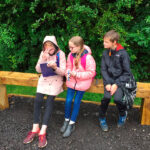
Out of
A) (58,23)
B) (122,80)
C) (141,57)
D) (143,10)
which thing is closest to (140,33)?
(143,10)

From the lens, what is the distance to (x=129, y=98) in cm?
285

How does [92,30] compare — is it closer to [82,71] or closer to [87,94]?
[82,71]

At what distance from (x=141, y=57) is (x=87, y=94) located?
5.47 ft

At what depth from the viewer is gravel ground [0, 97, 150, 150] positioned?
111 inches

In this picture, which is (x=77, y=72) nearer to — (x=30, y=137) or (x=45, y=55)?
(x=45, y=55)

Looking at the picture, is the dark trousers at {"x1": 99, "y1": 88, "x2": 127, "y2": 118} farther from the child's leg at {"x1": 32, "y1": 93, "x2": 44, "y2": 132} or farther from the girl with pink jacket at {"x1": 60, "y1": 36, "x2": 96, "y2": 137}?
the child's leg at {"x1": 32, "y1": 93, "x2": 44, "y2": 132}

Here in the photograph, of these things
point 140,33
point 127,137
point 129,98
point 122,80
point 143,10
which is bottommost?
point 127,137

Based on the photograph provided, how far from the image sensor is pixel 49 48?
9.87 ft

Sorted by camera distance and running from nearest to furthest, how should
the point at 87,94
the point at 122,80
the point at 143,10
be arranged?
1. the point at 122,80
2. the point at 143,10
3. the point at 87,94

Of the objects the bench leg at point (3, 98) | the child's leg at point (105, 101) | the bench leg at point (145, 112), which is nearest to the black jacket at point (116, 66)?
the child's leg at point (105, 101)

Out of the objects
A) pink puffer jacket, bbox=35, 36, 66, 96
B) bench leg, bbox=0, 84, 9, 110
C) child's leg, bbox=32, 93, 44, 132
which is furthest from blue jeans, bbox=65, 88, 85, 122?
bench leg, bbox=0, 84, 9, 110

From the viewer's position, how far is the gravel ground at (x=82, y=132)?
2.81 m

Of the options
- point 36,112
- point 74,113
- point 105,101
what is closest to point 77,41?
point 105,101

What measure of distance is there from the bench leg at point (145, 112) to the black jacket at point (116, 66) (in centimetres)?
60
